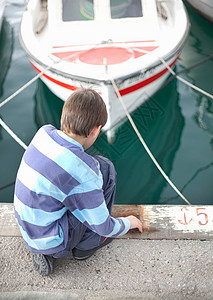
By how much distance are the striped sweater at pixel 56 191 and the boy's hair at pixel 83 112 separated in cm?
6

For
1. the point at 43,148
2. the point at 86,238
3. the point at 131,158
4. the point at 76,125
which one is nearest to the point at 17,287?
the point at 86,238

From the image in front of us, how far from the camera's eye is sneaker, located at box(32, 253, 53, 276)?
1.69m

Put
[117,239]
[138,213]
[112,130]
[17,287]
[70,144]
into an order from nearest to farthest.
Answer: [70,144], [17,287], [117,239], [138,213], [112,130]

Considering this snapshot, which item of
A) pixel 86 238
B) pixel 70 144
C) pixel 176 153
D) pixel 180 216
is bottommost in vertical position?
pixel 176 153

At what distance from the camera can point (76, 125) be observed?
4.66 ft

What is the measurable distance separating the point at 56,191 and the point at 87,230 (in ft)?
1.37

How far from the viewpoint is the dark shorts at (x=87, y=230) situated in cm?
160

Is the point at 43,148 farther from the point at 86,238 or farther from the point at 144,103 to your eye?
the point at 144,103

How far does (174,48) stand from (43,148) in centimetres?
316

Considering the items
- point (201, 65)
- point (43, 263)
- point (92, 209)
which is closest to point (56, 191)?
point (92, 209)

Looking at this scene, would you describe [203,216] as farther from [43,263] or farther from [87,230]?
[43,263]

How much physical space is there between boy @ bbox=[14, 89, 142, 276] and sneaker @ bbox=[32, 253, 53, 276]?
0.11 metres

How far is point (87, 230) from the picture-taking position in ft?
5.68

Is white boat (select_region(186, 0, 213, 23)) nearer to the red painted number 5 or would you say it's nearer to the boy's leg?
the red painted number 5
